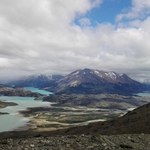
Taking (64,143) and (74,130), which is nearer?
(64,143)

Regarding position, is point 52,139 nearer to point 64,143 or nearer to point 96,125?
point 64,143

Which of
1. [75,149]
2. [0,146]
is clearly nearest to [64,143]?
[75,149]

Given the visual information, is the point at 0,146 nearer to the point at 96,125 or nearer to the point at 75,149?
the point at 75,149

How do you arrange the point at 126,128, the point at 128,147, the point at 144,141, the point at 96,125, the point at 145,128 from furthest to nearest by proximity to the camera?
the point at 96,125
the point at 126,128
the point at 145,128
the point at 144,141
the point at 128,147

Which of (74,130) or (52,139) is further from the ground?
(52,139)

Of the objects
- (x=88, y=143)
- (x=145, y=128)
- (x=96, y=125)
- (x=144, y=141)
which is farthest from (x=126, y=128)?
(x=88, y=143)

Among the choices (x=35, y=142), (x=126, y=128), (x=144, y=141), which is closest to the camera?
(x=35, y=142)
